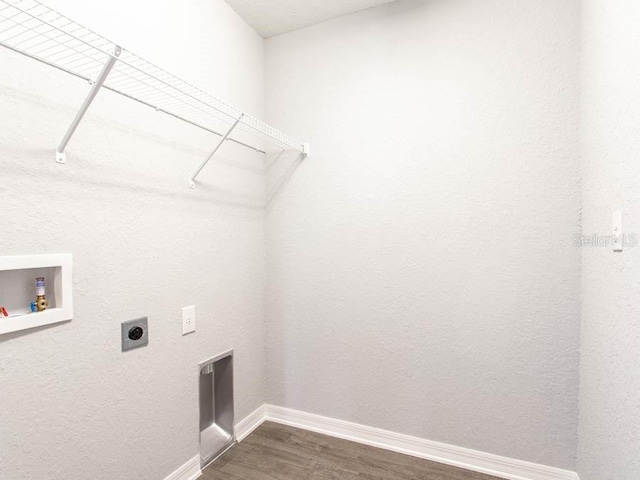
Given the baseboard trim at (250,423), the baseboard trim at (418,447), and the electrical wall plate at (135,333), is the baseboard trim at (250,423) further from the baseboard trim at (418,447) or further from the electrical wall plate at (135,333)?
the electrical wall plate at (135,333)

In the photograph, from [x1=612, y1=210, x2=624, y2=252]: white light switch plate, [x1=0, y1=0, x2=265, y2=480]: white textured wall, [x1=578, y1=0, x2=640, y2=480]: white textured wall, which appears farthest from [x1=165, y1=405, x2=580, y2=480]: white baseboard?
[x1=612, y1=210, x2=624, y2=252]: white light switch plate

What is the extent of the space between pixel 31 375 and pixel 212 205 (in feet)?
3.27

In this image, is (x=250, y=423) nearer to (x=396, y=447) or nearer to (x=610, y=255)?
(x=396, y=447)

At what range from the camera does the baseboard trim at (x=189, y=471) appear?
1489 mm

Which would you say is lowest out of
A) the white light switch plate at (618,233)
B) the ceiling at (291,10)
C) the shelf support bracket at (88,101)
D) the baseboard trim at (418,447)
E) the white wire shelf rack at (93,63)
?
the baseboard trim at (418,447)

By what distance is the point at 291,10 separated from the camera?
1.88 m

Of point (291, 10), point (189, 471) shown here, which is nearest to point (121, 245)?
point (189, 471)

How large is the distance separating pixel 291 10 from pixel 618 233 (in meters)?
1.94

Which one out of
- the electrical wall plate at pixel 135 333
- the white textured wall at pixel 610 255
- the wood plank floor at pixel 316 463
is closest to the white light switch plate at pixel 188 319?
the electrical wall plate at pixel 135 333

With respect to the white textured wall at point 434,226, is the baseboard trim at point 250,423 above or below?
below

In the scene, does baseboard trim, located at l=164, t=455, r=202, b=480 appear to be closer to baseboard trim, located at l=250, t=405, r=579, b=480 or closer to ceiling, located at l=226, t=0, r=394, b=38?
baseboard trim, located at l=250, t=405, r=579, b=480

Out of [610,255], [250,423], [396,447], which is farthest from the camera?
[250,423]

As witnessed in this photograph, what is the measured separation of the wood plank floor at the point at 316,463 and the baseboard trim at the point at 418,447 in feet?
0.13

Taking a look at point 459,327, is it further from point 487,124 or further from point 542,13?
point 542,13
